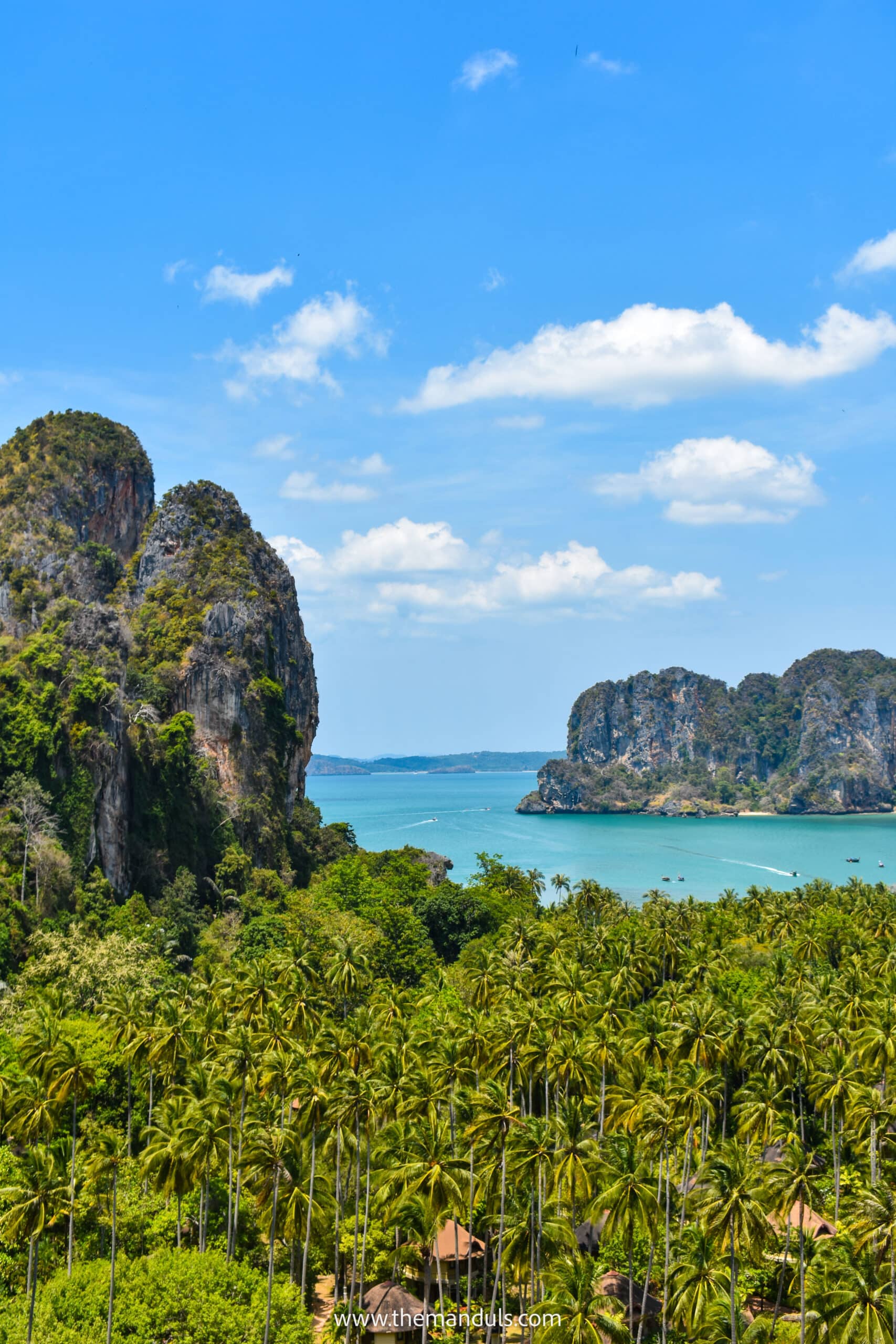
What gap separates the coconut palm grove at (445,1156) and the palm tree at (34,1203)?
0.36 feet

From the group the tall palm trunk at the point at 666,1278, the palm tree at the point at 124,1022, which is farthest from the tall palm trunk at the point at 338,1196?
the tall palm trunk at the point at 666,1278

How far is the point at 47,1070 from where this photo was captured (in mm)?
39750

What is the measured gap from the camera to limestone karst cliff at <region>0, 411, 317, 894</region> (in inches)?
3204

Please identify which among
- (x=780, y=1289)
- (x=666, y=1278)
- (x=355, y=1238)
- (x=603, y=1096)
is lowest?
(x=666, y=1278)

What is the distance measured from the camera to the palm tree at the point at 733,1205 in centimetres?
3181

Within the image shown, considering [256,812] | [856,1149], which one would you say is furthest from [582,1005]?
[256,812]

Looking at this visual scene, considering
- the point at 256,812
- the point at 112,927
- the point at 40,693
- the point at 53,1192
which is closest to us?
the point at 53,1192

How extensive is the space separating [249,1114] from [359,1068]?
457cm

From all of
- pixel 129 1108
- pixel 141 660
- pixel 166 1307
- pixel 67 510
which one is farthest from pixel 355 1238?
pixel 67 510

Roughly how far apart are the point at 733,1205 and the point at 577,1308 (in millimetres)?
5944

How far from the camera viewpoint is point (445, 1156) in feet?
117

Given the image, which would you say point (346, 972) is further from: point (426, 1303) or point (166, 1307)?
point (166, 1307)

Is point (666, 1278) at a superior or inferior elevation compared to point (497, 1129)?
inferior

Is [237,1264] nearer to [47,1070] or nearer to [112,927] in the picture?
[47,1070]
